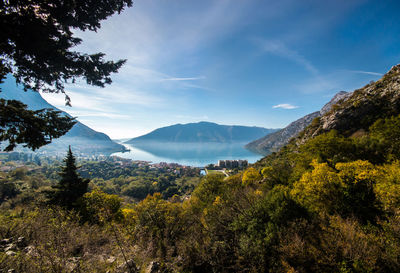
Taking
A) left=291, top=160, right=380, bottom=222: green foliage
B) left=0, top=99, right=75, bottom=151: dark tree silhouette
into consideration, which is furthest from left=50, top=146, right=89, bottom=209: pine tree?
left=291, top=160, right=380, bottom=222: green foliage

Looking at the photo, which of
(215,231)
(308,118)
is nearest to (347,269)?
(215,231)

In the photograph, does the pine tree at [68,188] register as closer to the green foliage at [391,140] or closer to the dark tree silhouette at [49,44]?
the dark tree silhouette at [49,44]

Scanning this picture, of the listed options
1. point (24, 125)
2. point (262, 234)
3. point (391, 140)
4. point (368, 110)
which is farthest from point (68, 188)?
point (368, 110)

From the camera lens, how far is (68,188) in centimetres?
1645

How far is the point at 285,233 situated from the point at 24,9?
1364 cm

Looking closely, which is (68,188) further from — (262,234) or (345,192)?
(345,192)

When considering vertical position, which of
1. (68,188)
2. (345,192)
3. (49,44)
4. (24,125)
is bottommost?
(68,188)

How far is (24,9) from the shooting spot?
4426 millimetres

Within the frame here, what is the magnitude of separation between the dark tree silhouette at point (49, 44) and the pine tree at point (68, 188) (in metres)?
14.8

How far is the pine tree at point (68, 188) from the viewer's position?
52.3ft

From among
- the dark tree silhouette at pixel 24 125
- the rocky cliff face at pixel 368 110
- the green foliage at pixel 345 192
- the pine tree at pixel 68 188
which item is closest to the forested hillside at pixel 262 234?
the green foliage at pixel 345 192

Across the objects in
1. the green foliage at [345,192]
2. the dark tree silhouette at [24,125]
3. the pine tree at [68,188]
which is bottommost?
the pine tree at [68,188]

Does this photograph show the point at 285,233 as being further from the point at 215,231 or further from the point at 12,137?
the point at 12,137

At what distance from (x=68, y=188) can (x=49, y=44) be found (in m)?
17.3
